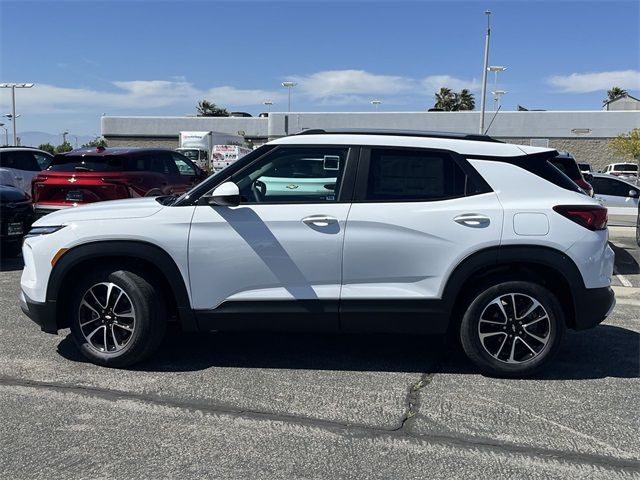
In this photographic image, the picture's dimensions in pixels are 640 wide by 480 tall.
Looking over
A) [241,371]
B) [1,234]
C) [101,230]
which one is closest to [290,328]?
[241,371]

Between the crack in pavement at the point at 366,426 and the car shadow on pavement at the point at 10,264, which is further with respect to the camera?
the car shadow on pavement at the point at 10,264

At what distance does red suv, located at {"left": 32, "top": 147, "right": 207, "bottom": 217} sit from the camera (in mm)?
9008

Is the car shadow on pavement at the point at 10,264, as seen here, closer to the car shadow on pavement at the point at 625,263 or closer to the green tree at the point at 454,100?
the car shadow on pavement at the point at 625,263

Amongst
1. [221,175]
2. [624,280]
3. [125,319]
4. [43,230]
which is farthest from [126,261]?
[624,280]

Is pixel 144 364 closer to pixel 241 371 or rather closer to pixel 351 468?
pixel 241 371

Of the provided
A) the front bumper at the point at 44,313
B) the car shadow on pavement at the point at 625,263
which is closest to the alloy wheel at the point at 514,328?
the front bumper at the point at 44,313

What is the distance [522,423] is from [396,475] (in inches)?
43.2

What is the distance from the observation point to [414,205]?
14.6 ft

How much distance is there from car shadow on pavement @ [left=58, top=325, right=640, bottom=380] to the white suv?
40cm

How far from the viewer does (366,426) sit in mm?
3793

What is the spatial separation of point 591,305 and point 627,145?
3593cm

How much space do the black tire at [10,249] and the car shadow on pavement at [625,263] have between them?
9248 millimetres

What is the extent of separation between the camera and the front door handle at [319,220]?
4426 mm

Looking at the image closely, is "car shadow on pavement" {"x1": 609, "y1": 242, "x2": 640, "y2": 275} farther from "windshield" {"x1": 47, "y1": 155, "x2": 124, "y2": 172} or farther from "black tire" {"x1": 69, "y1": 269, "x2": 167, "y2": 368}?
"windshield" {"x1": 47, "y1": 155, "x2": 124, "y2": 172}
